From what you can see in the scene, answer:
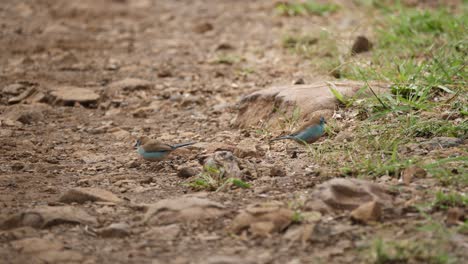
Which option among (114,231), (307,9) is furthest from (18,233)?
(307,9)

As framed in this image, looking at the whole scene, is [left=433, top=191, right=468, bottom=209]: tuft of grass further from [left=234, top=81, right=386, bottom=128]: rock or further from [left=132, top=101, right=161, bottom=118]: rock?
[left=132, top=101, right=161, bottom=118]: rock

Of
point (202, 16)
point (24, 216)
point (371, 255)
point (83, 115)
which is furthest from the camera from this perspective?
point (202, 16)

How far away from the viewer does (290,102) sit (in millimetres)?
5445

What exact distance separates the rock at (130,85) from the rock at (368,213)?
368 cm

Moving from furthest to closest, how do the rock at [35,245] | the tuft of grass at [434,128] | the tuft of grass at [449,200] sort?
the tuft of grass at [434,128], the tuft of grass at [449,200], the rock at [35,245]

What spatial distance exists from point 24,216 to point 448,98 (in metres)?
2.95

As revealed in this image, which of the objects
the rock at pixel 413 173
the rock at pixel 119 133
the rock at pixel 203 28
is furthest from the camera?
the rock at pixel 203 28

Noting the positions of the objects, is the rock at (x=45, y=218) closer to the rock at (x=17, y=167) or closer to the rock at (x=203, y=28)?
the rock at (x=17, y=167)

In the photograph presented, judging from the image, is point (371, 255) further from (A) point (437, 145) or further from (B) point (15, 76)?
(B) point (15, 76)

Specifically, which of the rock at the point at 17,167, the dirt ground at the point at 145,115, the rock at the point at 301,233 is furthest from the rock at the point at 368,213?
the rock at the point at 17,167

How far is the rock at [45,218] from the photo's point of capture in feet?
12.4

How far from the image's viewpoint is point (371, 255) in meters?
3.24

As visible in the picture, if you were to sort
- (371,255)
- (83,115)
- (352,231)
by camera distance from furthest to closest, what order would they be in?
(83,115) → (352,231) → (371,255)

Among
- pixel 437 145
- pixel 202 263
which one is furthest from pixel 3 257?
pixel 437 145
